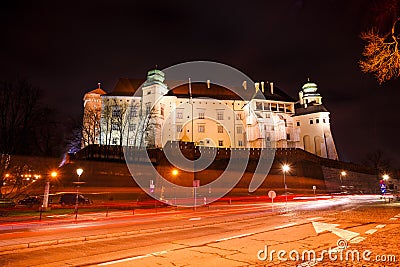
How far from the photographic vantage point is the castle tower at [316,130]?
69.9 m

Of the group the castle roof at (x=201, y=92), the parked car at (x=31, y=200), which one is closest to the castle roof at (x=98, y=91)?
Answer: the castle roof at (x=201, y=92)

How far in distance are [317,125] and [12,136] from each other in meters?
65.3

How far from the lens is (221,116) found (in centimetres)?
7162

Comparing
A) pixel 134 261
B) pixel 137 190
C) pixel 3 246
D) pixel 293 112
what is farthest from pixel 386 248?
pixel 293 112

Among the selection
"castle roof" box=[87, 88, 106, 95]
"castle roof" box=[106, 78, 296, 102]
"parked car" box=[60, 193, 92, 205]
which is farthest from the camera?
"castle roof" box=[106, 78, 296, 102]

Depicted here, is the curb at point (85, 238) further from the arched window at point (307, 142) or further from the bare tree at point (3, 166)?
the arched window at point (307, 142)

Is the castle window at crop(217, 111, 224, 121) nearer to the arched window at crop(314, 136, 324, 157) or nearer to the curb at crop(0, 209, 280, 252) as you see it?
the arched window at crop(314, 136, 324, 157)

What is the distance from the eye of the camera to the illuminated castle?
66938 millimetres

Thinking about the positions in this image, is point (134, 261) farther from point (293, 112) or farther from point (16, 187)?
point (293, 112)

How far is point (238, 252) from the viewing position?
744cm

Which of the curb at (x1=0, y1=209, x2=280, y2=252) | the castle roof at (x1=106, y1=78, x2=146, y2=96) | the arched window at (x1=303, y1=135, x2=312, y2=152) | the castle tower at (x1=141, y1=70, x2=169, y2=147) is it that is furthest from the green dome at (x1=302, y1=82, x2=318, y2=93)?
the curb at (x1=0, y1=209, x2=280, y2=252)

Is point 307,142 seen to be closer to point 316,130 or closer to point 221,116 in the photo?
point 316,130

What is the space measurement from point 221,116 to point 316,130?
75.0 ft

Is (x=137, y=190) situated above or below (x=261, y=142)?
below
